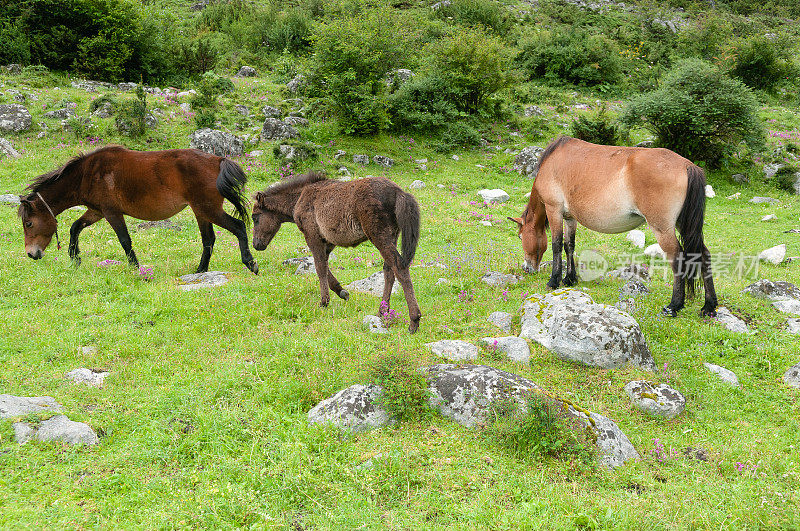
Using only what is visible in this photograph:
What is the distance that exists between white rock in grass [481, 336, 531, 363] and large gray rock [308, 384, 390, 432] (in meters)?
2.05

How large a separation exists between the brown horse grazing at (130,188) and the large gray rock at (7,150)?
7392mm

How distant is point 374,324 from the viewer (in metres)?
7.09

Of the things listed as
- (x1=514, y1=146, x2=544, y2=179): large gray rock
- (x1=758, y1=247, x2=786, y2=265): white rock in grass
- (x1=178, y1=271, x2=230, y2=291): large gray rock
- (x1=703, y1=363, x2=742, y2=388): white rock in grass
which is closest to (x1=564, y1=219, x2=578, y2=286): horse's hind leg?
(x1=703, y1=363, x2=742, y2=388): white rock in grass

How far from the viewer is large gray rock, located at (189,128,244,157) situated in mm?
16594

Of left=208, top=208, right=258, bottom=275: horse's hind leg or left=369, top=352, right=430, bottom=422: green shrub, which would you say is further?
left=208, top=208, right=258, bottom=275: horse's hind leg

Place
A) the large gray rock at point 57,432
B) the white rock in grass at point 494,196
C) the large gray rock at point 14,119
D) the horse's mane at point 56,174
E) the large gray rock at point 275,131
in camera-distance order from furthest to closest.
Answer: the large gray rock at point 275,131 < the white rock in grass at point 494,196 < the large gray rock at point 14,119 < the horse's mane at point 56,174 < the large gray rock at point 57,432

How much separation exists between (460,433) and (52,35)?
2565 centimetres

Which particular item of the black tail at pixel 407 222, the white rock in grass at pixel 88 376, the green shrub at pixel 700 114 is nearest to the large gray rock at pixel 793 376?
the black tail at pixel 407 222

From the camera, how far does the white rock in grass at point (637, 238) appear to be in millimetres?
12537

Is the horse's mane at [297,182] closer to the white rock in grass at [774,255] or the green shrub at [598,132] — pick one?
the white rock in grass at [774,255]

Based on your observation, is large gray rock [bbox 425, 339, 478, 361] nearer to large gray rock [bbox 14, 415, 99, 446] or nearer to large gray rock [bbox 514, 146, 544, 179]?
large gray rock [bbox 14, 415, 99, 446]

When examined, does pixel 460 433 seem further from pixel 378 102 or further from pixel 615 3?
pixel 615 3

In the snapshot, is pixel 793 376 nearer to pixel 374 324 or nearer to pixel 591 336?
pixel 591 336

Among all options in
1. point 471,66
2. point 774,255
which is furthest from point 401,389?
point 471,66
